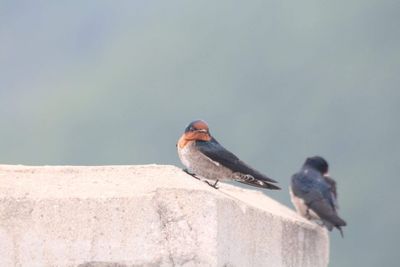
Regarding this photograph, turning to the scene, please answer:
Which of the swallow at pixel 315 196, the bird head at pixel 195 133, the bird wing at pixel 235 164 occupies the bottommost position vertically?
the swallow at pixel 315 196

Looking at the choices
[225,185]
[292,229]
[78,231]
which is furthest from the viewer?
[225,185]

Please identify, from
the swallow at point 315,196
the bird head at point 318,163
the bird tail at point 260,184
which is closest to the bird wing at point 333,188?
the swallow at point 315,196

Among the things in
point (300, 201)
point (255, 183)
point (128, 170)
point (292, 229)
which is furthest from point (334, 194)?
point (128, 170)

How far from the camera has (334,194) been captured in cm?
983

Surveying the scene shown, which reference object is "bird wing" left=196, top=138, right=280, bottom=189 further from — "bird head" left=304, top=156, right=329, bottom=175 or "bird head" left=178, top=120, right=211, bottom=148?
"bird head" left=304, top=156, right=329, bottom=175

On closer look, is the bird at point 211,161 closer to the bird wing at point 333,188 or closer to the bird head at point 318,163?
the bird wing at point 333,188

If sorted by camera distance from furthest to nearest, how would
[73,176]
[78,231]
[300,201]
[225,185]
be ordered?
[300,201], [225,185], [73,176], [78,231]

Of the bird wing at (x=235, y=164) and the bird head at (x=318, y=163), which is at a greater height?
the bird wing at (x=235, y=164)

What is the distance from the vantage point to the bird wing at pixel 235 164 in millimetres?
5824

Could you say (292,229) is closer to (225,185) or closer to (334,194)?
(225,185)

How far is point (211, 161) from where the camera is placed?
5871 millimetres

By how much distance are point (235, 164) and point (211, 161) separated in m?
0.13

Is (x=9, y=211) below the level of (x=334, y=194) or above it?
above

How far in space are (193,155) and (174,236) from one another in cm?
184
